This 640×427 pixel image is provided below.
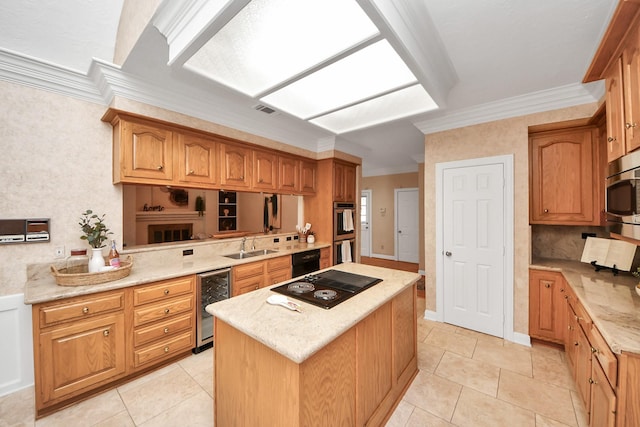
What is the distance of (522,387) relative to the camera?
6.57 ft

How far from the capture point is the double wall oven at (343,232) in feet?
13.9

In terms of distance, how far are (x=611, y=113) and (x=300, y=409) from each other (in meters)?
2.45

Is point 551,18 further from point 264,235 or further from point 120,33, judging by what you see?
point 264,235

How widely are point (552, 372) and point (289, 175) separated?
141 inches

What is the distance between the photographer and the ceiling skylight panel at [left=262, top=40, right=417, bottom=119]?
155 centimetres

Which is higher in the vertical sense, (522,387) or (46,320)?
(46,320)

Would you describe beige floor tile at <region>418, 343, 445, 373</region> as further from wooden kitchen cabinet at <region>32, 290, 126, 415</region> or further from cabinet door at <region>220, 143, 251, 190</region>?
cabinet door at <region>220, 143, 251, 190</region>

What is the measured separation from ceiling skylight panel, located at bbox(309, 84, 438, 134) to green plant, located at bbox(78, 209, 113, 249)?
84.6 inches

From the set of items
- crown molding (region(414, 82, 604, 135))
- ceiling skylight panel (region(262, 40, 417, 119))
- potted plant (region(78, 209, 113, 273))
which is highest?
crown molding (region(414, 82, 604, 135))

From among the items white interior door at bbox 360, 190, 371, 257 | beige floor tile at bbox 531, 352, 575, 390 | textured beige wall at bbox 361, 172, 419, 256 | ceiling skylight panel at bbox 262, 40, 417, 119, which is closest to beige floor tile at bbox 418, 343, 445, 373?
beige floor tile at bbox 531, 352, 575, 390

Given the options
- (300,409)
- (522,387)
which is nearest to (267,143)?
(300,409)

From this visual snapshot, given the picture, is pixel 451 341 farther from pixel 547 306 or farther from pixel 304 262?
pixel 304 262

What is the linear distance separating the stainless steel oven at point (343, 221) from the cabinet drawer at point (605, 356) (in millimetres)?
3105

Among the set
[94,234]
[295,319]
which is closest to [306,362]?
[295,319]
